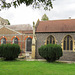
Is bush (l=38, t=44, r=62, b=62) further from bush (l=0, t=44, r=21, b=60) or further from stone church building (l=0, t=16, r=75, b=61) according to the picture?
bush (l=0, t=44, r=21, b=60)

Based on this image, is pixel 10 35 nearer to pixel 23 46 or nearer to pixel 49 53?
pixel 23 46

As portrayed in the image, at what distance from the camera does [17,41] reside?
24234mm

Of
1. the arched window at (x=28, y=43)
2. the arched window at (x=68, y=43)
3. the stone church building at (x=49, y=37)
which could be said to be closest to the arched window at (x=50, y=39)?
the stone church building at (x=49, y=37)

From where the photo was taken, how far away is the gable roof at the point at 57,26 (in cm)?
1974

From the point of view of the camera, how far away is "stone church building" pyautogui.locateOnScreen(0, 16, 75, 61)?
19156mm

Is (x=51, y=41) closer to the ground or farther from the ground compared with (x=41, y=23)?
closer to the ground

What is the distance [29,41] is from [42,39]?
4.06 metres

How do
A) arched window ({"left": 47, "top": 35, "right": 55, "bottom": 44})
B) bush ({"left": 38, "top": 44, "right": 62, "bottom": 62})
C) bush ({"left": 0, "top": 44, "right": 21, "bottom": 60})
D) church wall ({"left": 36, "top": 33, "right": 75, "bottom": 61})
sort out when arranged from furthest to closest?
1. arched window ({"left": 47, "top": 35, "right": 55, "bottom": 44})
2. church wall ({"left": 36, "top": 33, "right": 75, "bottom": 61})
3. bush ({"left": 0, "top": 44, "right": 21, "bottom": 60})
4. bush ({"left": 38, "top": 44, "right": 62, "bottom": 62})

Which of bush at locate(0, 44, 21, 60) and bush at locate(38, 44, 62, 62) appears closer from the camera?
bush at locate(38, 44, 62, 62)

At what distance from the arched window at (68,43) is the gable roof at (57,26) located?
1.53 metres

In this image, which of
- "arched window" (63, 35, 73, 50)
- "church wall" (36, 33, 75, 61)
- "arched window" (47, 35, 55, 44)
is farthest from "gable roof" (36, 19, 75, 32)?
"arched window" (63, 35, 73, 50)

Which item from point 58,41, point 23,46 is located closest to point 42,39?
point 58,41

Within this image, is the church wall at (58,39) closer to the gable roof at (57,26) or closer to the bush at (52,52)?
the gable roof at (57,26)

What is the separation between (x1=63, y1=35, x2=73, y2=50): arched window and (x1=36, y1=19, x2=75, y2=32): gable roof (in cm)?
153
